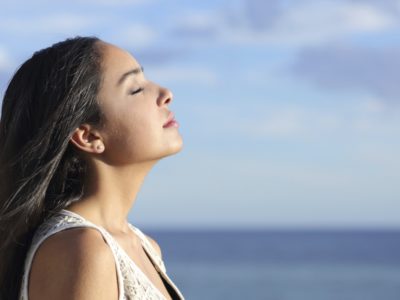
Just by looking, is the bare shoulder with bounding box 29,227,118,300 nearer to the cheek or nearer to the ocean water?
the cheek

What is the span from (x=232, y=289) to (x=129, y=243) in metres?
43.7

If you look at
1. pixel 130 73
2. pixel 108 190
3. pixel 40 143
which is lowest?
pixel 108 190

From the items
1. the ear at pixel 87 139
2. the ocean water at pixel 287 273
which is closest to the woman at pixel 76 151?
the ear at pixel 87 139

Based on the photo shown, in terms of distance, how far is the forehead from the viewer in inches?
140

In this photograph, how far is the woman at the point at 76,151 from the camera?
3.40m

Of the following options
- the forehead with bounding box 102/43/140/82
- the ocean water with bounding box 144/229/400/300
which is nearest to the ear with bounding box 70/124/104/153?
the forehead with bounding box 102/43/140/82

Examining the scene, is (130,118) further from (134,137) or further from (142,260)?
(142,260)

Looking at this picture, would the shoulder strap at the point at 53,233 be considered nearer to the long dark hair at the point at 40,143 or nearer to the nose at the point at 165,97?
the long dark hair at the point at 40,143

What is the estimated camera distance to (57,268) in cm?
319

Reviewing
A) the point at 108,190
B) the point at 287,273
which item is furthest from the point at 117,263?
the point at 287,273

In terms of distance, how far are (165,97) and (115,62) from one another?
22 centimetres

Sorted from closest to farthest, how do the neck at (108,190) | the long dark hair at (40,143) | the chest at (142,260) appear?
the long dark hair at (40,143) < the neck at (108,190) < the chest at (142,260)

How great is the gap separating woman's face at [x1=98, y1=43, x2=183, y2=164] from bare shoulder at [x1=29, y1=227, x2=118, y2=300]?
35 centimetres

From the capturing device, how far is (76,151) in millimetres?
3521
